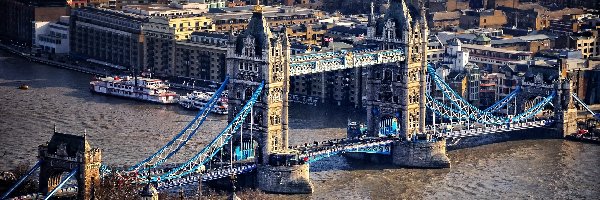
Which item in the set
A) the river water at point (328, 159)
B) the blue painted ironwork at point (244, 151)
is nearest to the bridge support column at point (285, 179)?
the river water at point (328, 159)

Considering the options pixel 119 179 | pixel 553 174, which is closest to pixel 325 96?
pixel 553 174

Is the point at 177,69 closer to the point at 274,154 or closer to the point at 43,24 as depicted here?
the point at 43,24

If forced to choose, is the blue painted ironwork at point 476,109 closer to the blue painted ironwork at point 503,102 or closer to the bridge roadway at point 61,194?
the blue painted ironwork at point 503,102

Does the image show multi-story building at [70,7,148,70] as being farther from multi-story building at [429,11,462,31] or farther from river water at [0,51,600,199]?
multi-story building at [429,11,462,31]

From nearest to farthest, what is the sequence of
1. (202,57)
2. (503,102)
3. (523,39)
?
1. (503,102)
2. (202,57)
3. (523,39)

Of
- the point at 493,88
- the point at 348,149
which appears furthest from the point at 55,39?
the point at 348,149

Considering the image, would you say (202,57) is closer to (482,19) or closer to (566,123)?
(482,19)

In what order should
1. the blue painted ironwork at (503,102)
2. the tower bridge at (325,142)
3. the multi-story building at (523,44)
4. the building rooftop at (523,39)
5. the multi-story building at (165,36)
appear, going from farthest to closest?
the multi-story building at (165,36), the building rooftop at (523,39), the multi-story building at (523,44), the blue painted ironwork at (503,102), the tower bridge at (325,142)
